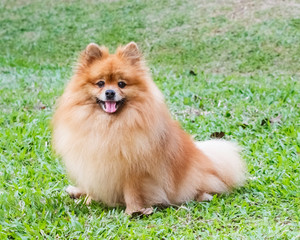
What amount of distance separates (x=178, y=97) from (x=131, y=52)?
3.15 metres

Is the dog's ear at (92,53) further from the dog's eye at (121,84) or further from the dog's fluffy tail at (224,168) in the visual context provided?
the dog's fluffy tail at (224,168)

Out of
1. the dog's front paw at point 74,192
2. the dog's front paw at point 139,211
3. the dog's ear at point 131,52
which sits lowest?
the dog's front paw at point 139,211

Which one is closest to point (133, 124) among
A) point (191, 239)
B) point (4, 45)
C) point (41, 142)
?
point (191, 239)

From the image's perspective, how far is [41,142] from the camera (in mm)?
5137

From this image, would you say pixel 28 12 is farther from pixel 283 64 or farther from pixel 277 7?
pixel 283 64

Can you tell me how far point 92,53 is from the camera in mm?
3641

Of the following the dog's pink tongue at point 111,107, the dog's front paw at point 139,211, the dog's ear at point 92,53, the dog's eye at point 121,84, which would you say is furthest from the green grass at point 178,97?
the dog's ear at point 92,53

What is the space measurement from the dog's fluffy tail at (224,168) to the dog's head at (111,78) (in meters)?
0.88

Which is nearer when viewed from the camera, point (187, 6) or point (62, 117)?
point (62, 117)

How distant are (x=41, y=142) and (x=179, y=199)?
76.3 inches

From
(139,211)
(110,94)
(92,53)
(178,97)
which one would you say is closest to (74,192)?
(139,211)

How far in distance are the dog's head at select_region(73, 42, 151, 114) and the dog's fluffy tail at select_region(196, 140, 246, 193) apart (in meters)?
0.88

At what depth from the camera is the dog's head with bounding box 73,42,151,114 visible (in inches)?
137

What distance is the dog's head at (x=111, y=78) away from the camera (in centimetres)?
349
